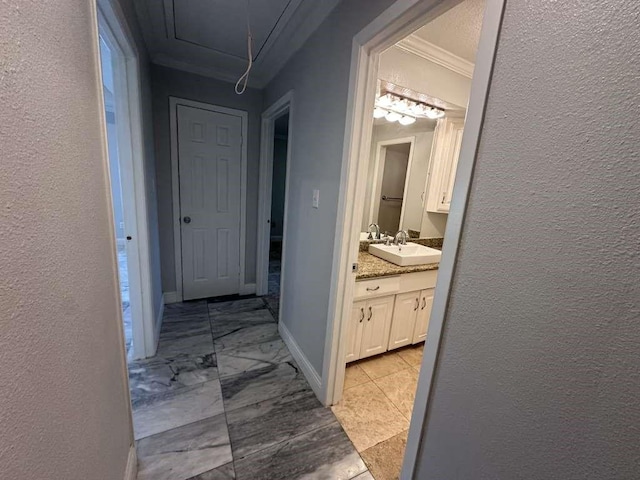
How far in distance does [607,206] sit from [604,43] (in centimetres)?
32

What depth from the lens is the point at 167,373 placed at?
A: 1.83 meters

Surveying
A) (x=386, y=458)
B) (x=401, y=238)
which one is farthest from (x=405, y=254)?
(x=386, y=458)

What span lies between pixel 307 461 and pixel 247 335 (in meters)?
1.21

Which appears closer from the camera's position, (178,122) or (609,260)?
(609,260)

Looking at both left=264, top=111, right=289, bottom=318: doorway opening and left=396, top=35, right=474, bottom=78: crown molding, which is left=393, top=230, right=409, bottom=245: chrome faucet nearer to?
left=396, top=35, right=474, bottom=78: crown molding

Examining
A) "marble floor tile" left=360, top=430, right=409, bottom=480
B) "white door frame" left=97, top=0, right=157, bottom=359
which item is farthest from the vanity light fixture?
"marble floor tile" left=360, top=430, right=409, bottom=480

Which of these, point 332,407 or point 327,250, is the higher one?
point 327,250

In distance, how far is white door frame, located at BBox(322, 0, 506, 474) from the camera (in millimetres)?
729

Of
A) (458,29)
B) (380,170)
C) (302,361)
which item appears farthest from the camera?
(380,170)

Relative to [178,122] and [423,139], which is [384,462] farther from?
[178,122]

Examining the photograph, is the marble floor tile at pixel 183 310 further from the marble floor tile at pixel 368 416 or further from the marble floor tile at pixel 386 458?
the marble floor tile at pixel 386 458

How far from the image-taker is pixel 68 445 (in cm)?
62

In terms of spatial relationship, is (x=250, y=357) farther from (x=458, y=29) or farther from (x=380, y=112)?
(x=458, y=29)

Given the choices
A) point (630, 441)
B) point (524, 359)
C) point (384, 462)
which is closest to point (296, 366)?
point (384, 462)
